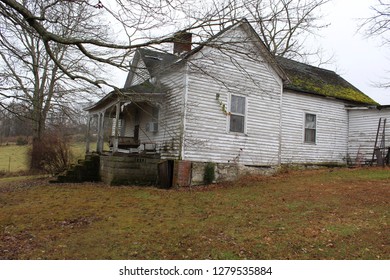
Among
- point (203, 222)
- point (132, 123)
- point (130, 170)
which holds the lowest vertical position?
point (203, 222)

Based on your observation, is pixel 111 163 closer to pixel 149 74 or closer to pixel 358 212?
pixel 149 74

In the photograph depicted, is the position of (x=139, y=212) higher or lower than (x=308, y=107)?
lower

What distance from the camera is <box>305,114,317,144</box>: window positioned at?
16328 millimetres

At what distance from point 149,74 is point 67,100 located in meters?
3.96

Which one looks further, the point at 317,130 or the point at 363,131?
the point at 363,131

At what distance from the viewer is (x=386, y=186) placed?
10.6 metres

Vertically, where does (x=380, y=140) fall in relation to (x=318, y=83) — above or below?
below

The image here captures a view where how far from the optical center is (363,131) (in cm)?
1739

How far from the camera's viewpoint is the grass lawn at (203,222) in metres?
5.30

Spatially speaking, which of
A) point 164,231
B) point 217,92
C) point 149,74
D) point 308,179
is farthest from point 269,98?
point 164,231

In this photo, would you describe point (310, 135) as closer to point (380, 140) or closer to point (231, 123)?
point (380, 140)

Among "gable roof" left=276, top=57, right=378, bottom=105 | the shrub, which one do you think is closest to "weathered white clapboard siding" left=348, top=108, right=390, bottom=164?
"gable roof" left=276, top=57, right=378, bottom=105

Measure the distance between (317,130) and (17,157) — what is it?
1004 inches

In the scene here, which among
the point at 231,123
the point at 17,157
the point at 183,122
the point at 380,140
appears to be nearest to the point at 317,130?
the point at 380,140
